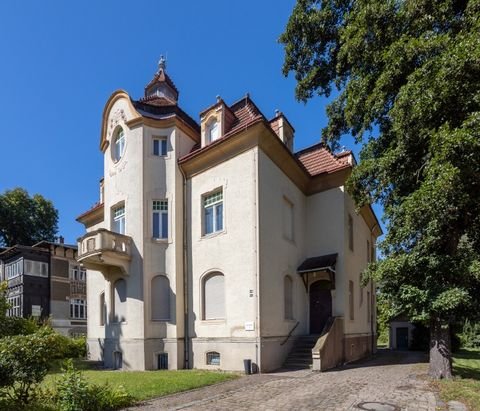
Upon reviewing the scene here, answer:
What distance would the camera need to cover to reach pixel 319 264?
57.8ft

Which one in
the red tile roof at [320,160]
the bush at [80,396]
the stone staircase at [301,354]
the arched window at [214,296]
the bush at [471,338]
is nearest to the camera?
the bush at [80,396]

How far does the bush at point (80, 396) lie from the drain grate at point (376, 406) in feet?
17.1

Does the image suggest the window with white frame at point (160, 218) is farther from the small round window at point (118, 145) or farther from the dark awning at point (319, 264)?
the dark awning at point (319, 264)

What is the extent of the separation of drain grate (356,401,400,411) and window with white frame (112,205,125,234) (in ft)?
42.9

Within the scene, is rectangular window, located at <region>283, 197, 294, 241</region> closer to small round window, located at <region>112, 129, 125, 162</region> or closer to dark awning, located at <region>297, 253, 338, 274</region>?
dark awning, located at <region>297, 253, 338, 274</region>

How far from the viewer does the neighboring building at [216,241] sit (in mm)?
15164

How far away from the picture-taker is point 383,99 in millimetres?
11961

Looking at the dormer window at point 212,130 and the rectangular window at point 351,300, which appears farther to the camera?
the rectangular window at point 351,300

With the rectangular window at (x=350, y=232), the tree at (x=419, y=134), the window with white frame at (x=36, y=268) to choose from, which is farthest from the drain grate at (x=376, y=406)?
the window with white frame at (x=36, y=268)

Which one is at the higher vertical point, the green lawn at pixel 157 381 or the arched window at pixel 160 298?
the arched window at pixel 160 298

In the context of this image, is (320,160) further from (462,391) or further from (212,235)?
(462,391)

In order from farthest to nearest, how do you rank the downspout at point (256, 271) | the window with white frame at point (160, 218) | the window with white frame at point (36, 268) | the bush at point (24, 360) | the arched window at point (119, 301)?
1. the window with white frame at point (36, 268)
2. the window with white frame at point (160, 218)
3. the arched window at point (119, 301)
4. the downspout at point (256, 271)
5. the bush at point (24, 360)

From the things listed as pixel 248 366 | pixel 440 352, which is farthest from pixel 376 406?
pixel 248 366

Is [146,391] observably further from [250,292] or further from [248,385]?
[250,292]
